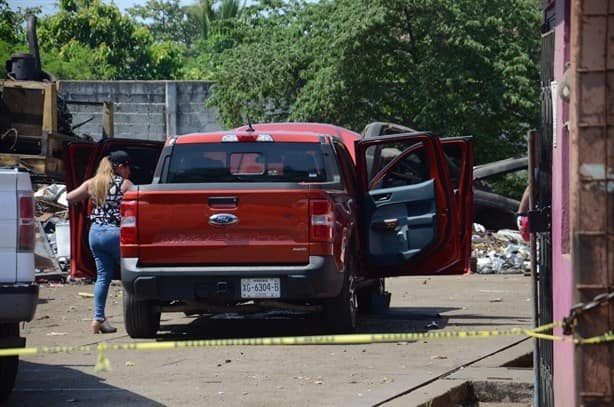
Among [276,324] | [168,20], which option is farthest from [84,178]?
[168,20]

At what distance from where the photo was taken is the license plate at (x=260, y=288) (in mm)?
11391

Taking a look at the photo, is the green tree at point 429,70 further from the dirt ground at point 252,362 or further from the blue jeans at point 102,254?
the blue jeans at point 102,254

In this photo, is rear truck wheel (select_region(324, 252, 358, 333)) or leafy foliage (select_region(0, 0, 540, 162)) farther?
leafy foliage (select_region(0, 0, 540, 162))

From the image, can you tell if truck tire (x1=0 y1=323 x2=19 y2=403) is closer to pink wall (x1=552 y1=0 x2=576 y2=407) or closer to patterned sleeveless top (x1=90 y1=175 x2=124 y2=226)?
pink wall (x1=552 y1=0 x2=576 y2=407)

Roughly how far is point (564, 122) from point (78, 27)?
134 feet

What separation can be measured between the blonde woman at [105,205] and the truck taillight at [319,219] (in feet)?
7.07

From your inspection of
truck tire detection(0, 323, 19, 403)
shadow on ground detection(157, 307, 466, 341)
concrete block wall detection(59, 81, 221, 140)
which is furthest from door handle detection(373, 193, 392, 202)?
concrete block wall detection(59, 81, 221, 140)

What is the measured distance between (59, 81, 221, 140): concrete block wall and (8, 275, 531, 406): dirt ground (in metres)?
16.8

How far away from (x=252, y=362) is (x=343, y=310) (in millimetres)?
1729

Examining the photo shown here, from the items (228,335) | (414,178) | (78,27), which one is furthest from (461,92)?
(78,27)

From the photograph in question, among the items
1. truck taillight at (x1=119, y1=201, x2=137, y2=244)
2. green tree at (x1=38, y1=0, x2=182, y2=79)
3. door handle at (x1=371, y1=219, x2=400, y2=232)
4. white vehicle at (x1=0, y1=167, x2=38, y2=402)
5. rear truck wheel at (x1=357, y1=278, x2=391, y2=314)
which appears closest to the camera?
white vehicle at (x1=0, y1=167, x2=38, y2=402)

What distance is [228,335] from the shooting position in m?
12.4

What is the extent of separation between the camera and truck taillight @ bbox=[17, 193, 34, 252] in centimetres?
799

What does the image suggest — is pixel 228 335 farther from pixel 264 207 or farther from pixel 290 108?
pixel 290 108
